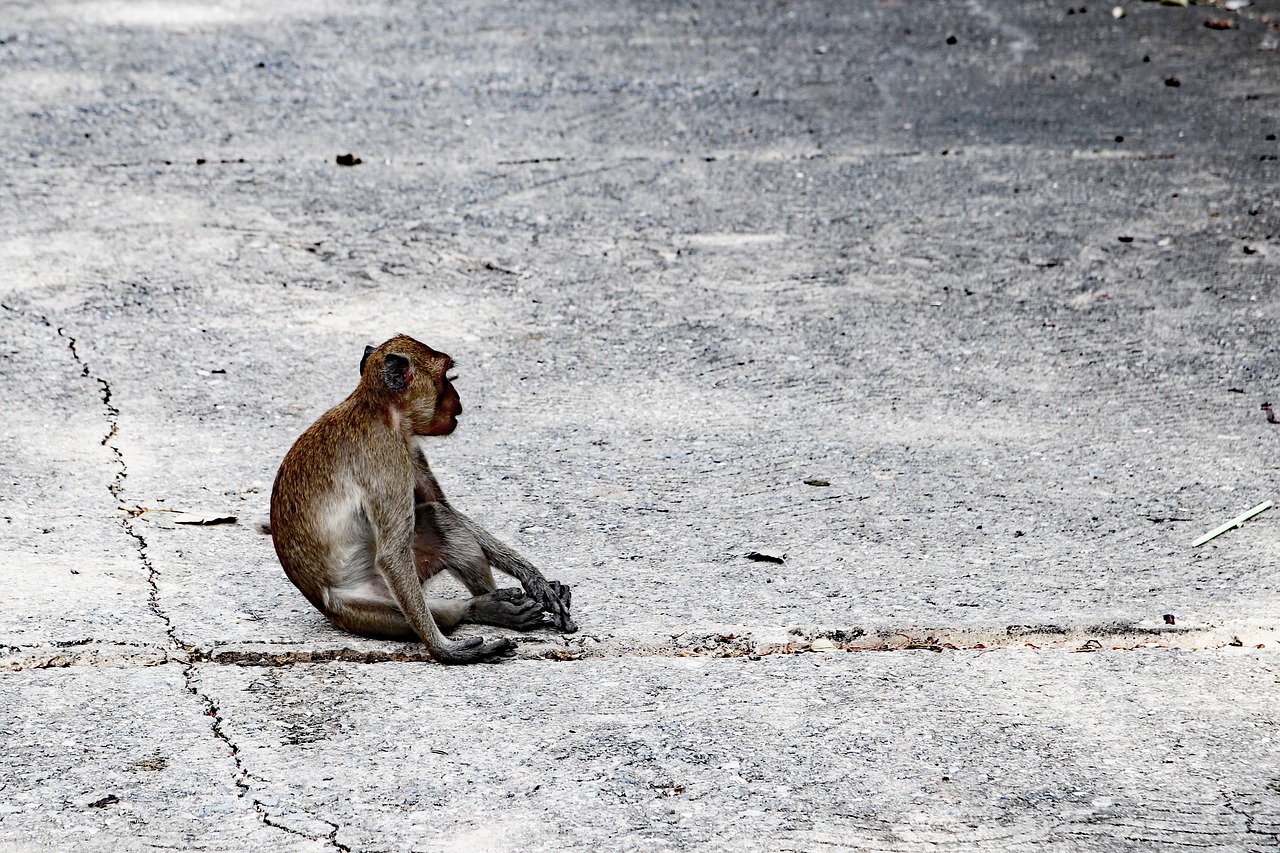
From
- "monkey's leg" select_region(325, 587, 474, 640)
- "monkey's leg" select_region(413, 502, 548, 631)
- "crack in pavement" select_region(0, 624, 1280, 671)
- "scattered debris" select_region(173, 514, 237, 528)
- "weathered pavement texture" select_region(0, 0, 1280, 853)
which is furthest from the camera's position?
"scattered debris" select_region(173, 514, 237, 528)

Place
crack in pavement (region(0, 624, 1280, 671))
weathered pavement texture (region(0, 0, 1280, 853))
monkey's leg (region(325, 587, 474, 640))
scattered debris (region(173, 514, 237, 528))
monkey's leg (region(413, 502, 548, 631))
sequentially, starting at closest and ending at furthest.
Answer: weathered pavement texture (region(0, 0, 1280, 853))
crack in pavement (region(0, 624, 1280, 671))
monkey's leg (region(325, 587, 474, 640))
monkey's leg (region(413, 502, 548, 631))
scattered debris (region(173, 514, 237, 528))

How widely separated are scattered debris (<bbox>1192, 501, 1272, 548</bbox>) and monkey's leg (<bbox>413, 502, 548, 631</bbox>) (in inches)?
83.6

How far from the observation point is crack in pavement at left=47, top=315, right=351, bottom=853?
3174mm

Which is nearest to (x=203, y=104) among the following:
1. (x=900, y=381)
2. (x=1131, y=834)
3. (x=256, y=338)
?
(x=256, y=338)

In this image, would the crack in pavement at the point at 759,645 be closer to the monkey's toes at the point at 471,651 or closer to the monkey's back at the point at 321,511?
the monkey's toes at the point at 471,651

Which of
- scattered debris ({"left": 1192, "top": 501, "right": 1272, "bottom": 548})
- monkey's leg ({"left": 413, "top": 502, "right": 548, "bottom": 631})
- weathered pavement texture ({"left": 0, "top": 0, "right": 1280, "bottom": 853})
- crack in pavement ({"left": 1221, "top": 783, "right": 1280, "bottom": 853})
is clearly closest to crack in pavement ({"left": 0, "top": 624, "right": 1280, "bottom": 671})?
weathered pavement texture ({"left": 0, "top": 0, "right": 1280, "bottom": 853})

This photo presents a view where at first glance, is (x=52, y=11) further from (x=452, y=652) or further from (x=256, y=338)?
(x=452, y=652)

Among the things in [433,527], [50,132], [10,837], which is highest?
[50,132]

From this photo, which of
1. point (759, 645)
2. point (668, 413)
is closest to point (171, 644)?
point (759, 645)

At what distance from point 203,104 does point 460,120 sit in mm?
1471

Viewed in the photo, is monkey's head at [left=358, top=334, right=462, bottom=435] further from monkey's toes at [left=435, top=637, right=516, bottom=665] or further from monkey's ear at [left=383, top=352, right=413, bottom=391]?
monkey's toes at [left=435, top=637, right=516, bottom=665]

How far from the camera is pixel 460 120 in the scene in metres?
8.45

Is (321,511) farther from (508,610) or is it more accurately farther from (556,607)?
(556,607)

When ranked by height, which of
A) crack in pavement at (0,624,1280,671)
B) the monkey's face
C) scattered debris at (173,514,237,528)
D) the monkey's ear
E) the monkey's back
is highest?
the monkey's ear
